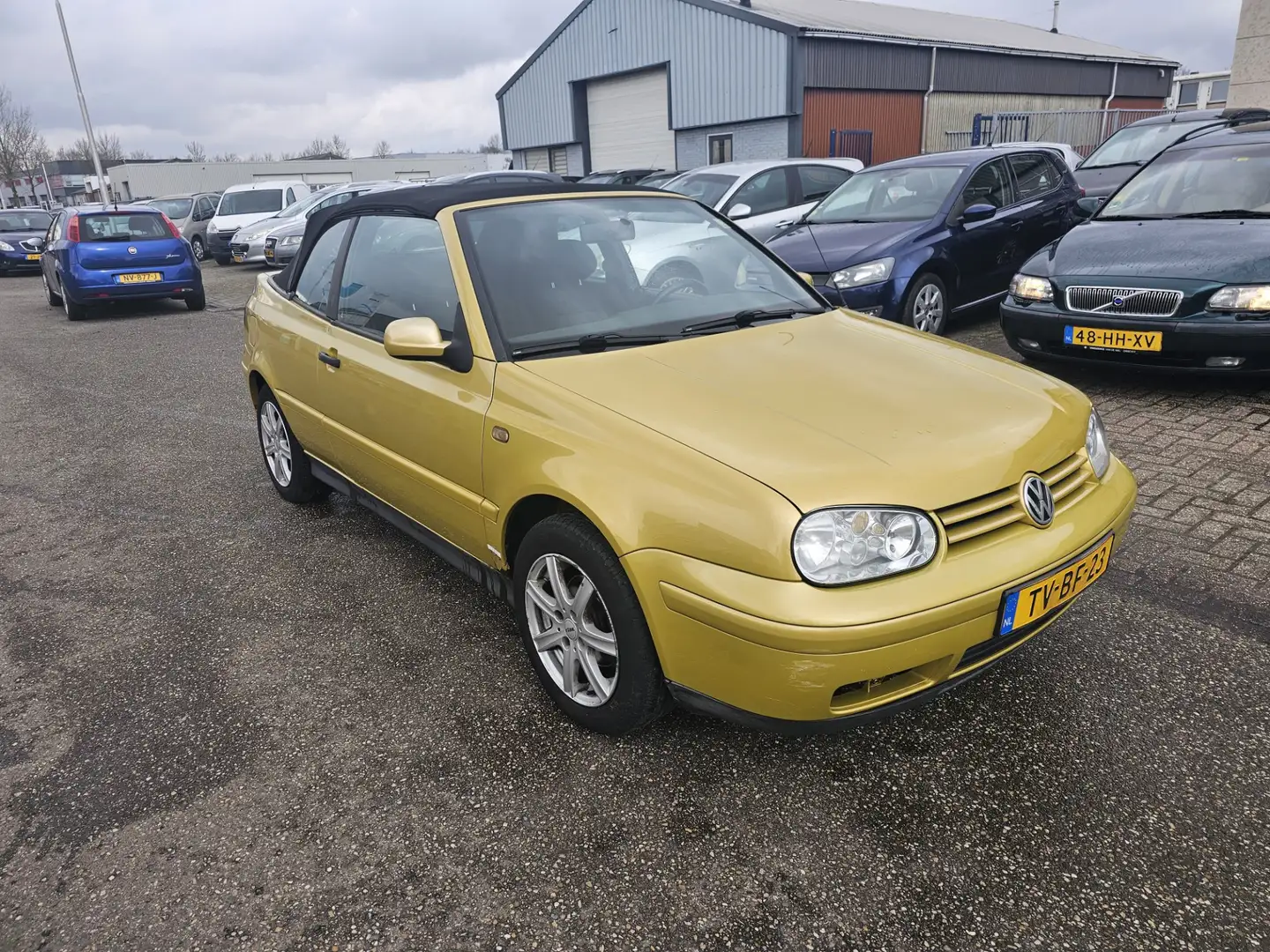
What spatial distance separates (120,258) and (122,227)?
463 millimetres

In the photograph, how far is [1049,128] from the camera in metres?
24.8

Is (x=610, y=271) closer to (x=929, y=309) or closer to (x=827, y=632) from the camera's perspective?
(x=827, y=632)

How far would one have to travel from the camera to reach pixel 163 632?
3.44 metres

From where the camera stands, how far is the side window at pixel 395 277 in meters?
3.13

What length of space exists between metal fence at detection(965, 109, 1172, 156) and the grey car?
730 inches

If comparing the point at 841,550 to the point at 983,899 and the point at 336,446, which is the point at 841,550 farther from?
the point at 336,446

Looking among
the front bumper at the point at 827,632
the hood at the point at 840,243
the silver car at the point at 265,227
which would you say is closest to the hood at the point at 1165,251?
the hood at the point at 840,243

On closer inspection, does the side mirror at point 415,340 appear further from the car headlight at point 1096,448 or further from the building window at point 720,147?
the building window at point 720,147

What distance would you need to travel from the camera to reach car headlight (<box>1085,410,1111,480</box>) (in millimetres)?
2719

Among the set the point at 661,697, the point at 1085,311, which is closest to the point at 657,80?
the point at 1085,311

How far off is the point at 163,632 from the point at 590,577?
Answer: 2009 mm

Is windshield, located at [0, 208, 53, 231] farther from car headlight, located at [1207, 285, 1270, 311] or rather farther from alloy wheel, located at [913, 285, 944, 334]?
car headlight, located at [1207, 285, 1270, 311]

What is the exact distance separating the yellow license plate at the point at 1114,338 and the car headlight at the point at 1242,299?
0.31 m

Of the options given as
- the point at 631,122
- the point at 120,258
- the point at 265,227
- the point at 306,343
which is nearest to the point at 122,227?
the point at 120,258
